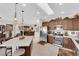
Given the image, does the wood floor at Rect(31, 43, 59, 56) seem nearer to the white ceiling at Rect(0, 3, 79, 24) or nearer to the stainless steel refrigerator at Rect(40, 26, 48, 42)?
the stainless steel refrigerator at Rect(40, 26, 48, 42)

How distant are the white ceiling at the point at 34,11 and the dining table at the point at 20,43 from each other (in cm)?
29

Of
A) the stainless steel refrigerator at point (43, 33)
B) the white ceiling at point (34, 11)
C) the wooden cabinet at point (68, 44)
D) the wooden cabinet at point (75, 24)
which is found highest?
the white ceiling at point (34, 11)

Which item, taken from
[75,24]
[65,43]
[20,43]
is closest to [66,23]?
[75,24]

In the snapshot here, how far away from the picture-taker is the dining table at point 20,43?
220 centimetres

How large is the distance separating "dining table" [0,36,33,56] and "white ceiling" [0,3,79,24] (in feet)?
0.97

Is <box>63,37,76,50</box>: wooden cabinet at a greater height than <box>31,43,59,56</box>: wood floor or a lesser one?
greater

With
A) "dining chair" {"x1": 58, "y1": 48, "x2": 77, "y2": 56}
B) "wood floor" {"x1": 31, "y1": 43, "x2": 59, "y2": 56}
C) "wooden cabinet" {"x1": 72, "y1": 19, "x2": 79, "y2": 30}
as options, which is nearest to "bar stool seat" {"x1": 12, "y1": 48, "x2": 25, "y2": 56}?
"wood floor" {"x1": 31, "y1": 43, "x2": 59, "y2": 56}

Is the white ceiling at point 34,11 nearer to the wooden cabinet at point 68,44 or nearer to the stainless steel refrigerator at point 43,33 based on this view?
the stainless steel refrigerator at point 43,33

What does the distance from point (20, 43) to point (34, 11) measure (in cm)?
57

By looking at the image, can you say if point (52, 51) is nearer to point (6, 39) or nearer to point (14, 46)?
point (14, 46)

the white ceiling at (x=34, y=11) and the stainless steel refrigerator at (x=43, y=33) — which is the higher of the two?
the white ceiling at (x=34, y=11)

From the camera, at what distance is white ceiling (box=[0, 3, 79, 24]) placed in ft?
7.20

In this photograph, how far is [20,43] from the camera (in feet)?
7.30

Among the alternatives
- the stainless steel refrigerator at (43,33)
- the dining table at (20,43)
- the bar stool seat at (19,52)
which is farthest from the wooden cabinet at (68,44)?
the bar stool seat at (19,52)
